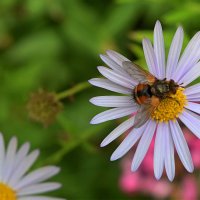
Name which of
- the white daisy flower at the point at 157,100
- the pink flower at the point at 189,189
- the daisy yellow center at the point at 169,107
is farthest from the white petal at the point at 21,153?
the pink flower at the point at 189,189

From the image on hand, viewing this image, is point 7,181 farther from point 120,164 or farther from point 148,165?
point 120,164

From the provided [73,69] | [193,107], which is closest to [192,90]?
[193,107]

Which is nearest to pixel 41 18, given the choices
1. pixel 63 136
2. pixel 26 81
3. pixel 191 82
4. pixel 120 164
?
pixel 26 81

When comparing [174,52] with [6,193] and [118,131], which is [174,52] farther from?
[6,193]

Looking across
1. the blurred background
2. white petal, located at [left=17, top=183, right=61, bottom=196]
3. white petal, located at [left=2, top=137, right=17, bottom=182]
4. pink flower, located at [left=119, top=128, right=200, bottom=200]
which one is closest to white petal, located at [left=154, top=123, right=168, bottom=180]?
white petal, located at [left=17, top=183, right=61, bottom=196]

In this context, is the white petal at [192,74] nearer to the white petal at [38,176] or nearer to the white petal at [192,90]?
the white petal at [192,90]

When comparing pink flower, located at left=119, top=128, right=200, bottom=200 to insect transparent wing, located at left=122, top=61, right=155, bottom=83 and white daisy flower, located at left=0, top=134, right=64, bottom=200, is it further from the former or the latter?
insect transparent wing, located at left=122, top=61, right=155, bottom=83
